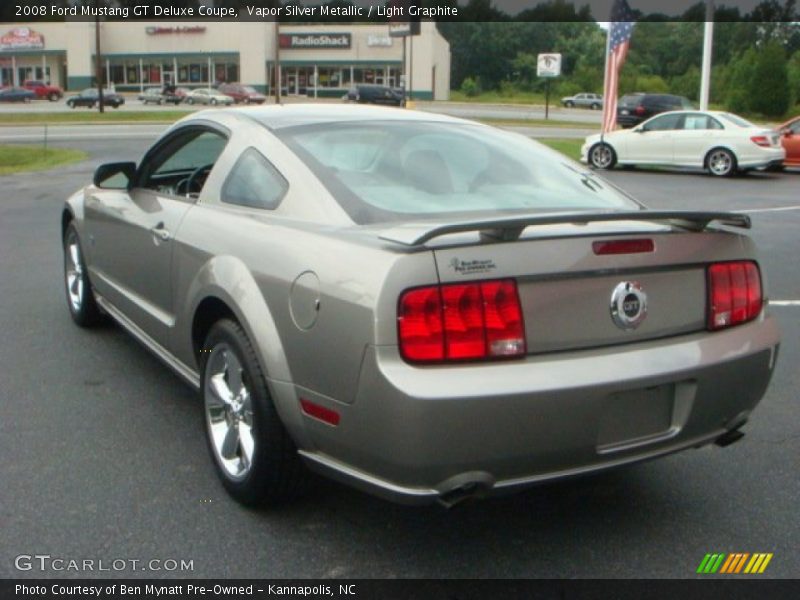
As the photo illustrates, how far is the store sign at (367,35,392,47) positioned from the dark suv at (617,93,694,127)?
41.7 metres

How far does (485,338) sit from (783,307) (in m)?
5.15

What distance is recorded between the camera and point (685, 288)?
3283mm

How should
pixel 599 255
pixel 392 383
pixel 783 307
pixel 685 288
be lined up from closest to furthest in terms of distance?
pixel 392 383 < pixel 599 255 < pixel 685 288 < pixel 783 307

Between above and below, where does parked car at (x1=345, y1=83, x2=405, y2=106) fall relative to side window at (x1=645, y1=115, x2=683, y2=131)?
above

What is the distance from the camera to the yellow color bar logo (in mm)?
3217

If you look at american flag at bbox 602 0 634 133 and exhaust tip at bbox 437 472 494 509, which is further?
american flag at bbox 602 0 634 133

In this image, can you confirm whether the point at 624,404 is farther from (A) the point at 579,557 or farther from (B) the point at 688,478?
(B) the point at 688,478

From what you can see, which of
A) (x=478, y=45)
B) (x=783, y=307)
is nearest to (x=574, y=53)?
(x=478, y=45)

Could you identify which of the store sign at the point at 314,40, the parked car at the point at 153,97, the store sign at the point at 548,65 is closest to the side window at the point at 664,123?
the store sign at the point at 548,65

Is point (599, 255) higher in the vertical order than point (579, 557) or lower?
higher

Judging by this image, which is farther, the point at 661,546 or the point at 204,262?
the point at 204,262

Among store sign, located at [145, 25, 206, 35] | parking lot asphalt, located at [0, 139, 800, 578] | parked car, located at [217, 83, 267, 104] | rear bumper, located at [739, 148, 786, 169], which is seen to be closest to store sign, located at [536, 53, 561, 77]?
rear bumper, located at [739, 148, 786, 169]

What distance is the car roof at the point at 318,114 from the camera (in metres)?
4.25

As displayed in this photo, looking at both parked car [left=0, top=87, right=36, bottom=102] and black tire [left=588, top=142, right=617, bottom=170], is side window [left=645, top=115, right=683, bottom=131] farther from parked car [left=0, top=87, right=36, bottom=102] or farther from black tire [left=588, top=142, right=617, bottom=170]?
parked car [left=0, top=87, right=36, bottom=102]
